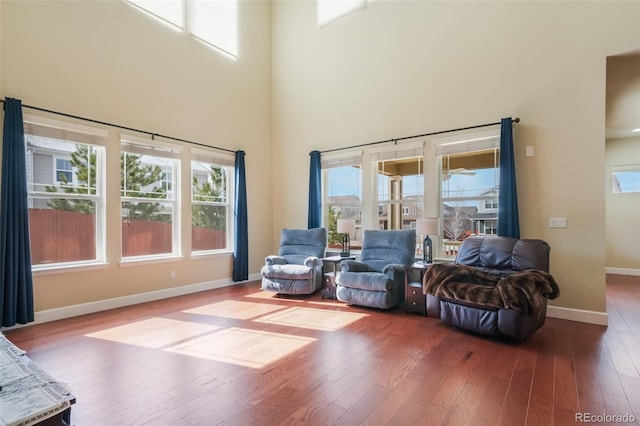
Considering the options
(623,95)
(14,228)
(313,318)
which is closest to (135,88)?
(14,228)

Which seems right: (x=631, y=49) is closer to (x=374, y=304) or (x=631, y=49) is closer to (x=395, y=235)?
(x=395, y=235)

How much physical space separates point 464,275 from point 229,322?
8.72 feet

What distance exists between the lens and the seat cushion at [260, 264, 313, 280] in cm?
469

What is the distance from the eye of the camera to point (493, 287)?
3.11 meters

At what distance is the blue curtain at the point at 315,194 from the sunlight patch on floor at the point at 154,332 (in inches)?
109

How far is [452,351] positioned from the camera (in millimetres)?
2764

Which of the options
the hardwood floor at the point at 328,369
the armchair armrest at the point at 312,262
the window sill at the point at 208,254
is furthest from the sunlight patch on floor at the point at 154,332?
the armchair armrest at the point at 312,262

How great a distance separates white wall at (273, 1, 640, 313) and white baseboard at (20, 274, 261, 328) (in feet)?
9.18

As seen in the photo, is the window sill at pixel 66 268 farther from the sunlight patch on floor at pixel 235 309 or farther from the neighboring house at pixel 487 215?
the neighboring house at pixel 487 215

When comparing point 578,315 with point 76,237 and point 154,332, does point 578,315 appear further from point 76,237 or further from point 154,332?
point 76,237

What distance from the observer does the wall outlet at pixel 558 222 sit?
3736 millimetres

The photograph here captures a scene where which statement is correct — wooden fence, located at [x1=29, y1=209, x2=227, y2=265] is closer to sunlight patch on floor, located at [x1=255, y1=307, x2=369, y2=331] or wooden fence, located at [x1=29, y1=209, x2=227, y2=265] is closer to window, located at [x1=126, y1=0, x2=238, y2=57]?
sunlight patch on floor, located at [x1=255, y1=307, x2=369, y2=331]

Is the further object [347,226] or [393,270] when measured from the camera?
[347,226]

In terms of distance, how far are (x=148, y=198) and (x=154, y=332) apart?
2.20 meters
